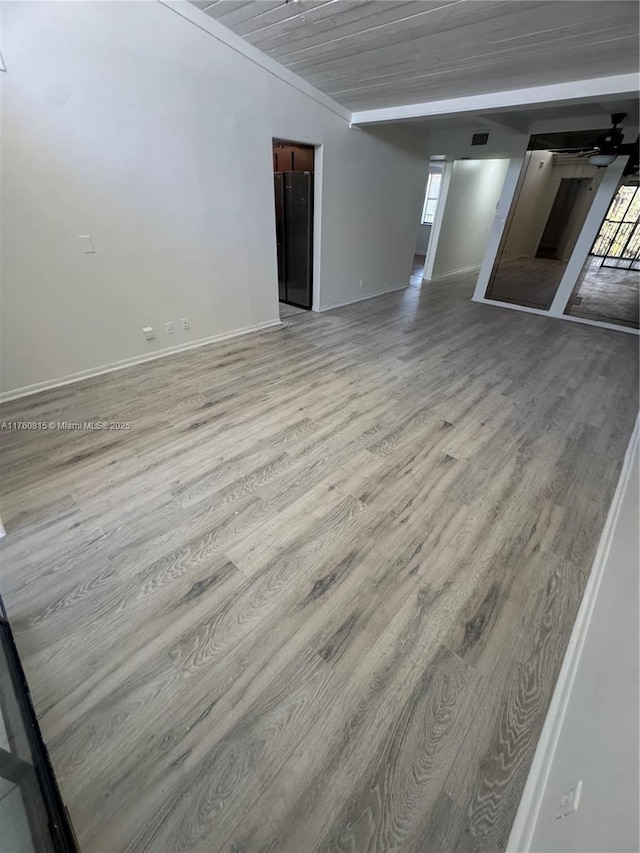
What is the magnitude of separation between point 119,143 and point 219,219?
0.99 m

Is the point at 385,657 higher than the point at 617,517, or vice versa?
the point at 617,517

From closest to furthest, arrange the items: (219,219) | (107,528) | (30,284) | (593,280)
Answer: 1. (107,528)
2. (30,284)
3. (219,219)
4. (593,280)

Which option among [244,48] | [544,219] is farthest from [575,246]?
[244,48]

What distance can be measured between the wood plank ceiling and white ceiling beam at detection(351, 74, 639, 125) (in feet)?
0.19

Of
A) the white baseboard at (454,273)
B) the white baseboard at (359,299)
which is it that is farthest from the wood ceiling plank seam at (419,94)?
the white baseboard at (454,273)

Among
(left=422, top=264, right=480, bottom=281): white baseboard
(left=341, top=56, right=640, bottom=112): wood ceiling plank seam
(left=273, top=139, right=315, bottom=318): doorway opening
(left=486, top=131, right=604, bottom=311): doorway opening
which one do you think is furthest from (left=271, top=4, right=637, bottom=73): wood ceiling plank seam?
(left=422, top=264, right=480, bottom=281): white baseboard

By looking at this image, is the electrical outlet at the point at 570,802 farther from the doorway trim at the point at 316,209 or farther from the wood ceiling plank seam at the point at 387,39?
the doorway trim at the point at 316,209

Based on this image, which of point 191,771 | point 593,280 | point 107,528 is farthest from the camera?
point 593,280

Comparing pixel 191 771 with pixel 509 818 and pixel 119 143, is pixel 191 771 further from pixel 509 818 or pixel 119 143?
pixel 119 143

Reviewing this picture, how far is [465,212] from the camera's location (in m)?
7.17

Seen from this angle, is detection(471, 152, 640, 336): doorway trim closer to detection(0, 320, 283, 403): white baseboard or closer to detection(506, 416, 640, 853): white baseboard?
Result: detection(0, 320, 283, 403): white baseboard

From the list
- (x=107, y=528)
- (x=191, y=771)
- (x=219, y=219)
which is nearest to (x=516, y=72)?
(x=219, y=219)

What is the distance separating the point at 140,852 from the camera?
2.94 feet

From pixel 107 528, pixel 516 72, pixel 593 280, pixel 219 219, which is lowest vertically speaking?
pixel 107 528
